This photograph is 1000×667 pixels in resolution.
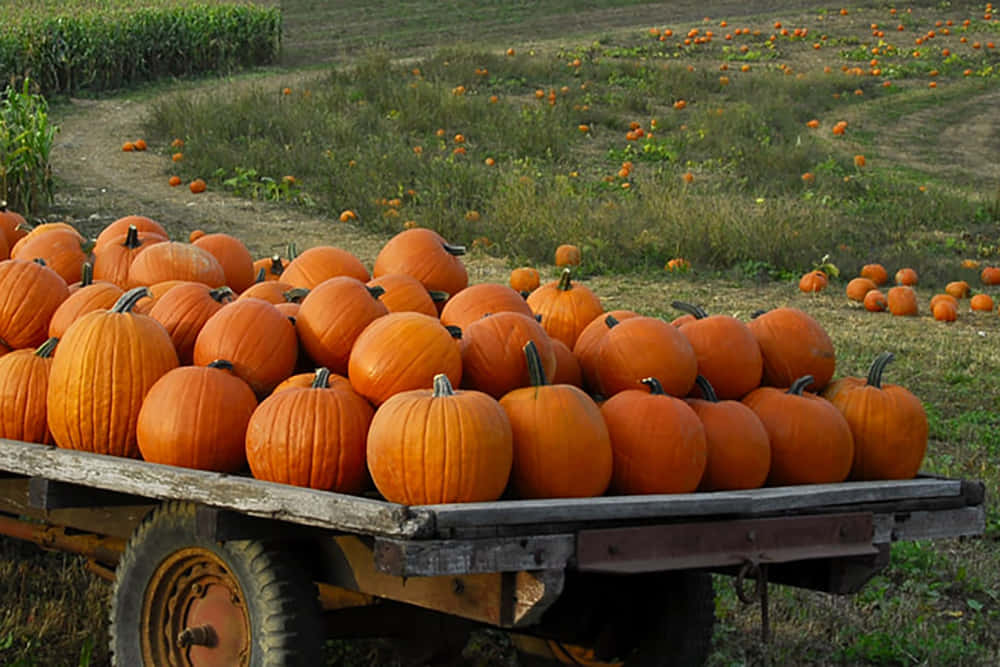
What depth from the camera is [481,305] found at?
418 cm

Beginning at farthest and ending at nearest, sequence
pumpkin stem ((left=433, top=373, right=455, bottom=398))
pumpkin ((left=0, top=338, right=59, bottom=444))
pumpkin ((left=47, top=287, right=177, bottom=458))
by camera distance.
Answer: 1. pumpkin ((left=0, top=338, right=59, bottom=444))
2. pumpkin ((left=47, top=287, right=177, bottom=458))
3. pumpkin stem ((left=433, top=373, right=455, bottom=398))

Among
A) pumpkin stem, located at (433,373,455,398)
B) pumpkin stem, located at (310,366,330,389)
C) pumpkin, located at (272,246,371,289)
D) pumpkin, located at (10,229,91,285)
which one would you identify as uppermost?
pumpkin stem, located at (433,373,455,398)

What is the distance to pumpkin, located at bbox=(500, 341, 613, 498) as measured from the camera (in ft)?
10.8

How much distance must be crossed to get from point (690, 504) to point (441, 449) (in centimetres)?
64

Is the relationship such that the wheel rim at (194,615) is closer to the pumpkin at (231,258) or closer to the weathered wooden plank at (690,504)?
the weathered wooden plank at (690,504)

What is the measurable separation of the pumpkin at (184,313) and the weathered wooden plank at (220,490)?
583 millimetres

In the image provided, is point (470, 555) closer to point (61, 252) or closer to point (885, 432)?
point (885, 432)

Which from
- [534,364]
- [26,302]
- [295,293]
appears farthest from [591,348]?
[26,302]

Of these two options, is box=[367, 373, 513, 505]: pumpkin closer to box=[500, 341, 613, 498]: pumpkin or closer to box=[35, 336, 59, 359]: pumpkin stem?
box=[500, 341, 613, 498]: pumpkin

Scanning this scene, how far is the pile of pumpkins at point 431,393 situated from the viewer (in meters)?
3.31

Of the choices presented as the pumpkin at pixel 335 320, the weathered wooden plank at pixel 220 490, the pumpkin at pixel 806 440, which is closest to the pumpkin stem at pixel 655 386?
the pumpkin at pixel 806 440

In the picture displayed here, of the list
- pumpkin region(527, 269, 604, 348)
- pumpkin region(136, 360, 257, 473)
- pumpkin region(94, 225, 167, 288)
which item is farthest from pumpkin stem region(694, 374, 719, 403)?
pumpkin region(94, 225, 167, 288)

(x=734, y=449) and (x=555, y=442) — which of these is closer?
(x=555, y=442)

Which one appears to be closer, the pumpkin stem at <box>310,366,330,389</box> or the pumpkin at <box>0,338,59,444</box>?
the pumpkin stem at <box>310,366,330,389</box>
